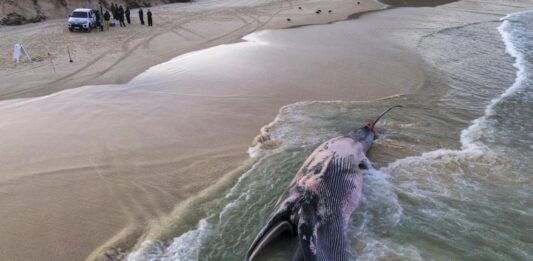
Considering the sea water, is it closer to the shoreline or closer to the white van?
the shoreline

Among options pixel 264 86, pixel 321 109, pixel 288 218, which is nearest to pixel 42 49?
pixel 264 86

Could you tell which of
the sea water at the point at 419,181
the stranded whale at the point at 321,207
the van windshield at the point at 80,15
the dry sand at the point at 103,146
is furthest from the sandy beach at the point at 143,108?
the stranded whale at the point at 321,207

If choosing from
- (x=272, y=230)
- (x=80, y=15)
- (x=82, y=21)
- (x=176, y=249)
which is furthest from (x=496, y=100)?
(x=80, y=15)

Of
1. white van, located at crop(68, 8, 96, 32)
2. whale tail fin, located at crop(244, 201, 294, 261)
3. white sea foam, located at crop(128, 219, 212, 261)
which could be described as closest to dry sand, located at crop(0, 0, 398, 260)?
white sea foam, located at crop(128, 219, 212, 261)

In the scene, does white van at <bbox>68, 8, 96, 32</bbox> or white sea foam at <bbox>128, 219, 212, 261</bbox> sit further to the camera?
white van at <bbox>68, 8, 96, 32</bbox>

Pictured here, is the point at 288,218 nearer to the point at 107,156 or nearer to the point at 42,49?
the point at 107,156
